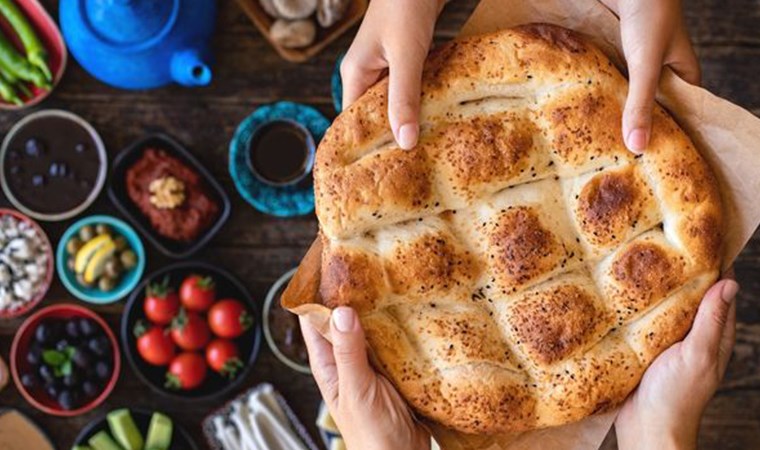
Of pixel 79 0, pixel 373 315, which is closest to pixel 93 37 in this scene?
pixel 79 0

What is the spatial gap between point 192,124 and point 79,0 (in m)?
0.62

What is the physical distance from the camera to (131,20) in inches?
131

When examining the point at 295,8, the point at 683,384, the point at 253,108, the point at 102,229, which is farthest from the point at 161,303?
the point at 683,384

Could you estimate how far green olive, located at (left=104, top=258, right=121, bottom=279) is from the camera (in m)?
3.63

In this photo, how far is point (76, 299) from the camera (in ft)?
12.3

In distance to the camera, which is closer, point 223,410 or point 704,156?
point 704,156

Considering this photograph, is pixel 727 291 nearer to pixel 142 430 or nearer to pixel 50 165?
pixel 142 430

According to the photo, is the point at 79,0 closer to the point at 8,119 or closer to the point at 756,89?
the point at 8,119

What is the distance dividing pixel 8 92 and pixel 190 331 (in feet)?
3.83

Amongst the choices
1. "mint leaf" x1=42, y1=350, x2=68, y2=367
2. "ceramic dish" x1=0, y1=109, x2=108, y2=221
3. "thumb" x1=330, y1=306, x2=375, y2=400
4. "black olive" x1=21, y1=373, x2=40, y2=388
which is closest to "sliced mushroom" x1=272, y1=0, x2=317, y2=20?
"ceramic dish" x1=0, y1=109, x2=108, y2=221

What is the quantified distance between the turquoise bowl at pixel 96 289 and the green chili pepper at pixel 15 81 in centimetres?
55

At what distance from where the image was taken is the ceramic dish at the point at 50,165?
3.66m

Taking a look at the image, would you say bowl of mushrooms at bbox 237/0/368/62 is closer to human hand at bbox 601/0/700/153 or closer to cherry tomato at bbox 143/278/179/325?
cherry tomato at bbox 143/278/179/325

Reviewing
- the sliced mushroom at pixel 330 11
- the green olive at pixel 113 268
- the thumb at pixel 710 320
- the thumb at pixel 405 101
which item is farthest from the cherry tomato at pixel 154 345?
the thumb at pixel 710 320
